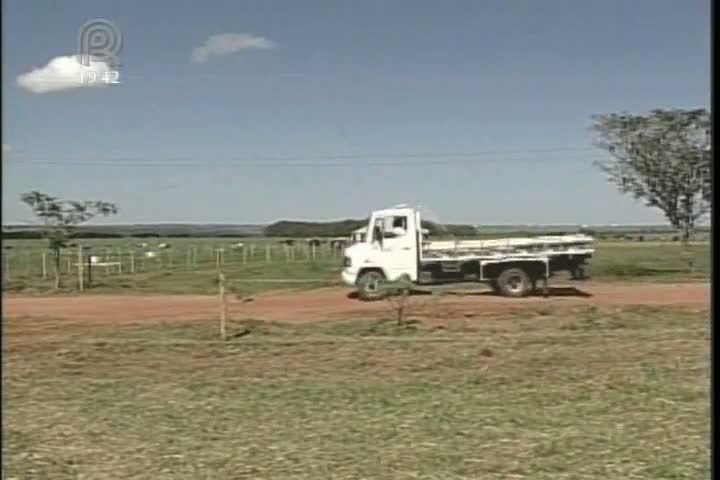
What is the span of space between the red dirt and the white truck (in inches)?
1.2

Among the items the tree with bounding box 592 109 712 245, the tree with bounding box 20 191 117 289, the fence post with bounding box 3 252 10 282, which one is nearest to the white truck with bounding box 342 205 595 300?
the tree with bounding box 592 109 712 245

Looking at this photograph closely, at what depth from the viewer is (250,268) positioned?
1599 millimetres

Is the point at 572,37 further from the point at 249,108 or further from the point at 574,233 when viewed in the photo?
the point at 249,108

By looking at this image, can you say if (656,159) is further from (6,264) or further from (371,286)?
(6,264)

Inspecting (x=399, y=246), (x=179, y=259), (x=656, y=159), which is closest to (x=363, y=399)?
(x=399, y=246)

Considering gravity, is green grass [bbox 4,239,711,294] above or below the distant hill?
below

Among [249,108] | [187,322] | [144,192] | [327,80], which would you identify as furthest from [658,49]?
[187,322]

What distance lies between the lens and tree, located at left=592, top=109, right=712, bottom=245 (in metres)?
1.28

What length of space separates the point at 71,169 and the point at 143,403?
1.66 ft

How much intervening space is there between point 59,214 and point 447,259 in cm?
71

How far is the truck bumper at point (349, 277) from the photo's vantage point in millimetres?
1666

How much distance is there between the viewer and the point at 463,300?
5.81ft

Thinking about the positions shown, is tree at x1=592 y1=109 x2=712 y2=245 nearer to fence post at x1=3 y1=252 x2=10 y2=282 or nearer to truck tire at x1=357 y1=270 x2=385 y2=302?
truck tire at x1=357 y1=270 x2=385 y2=302
